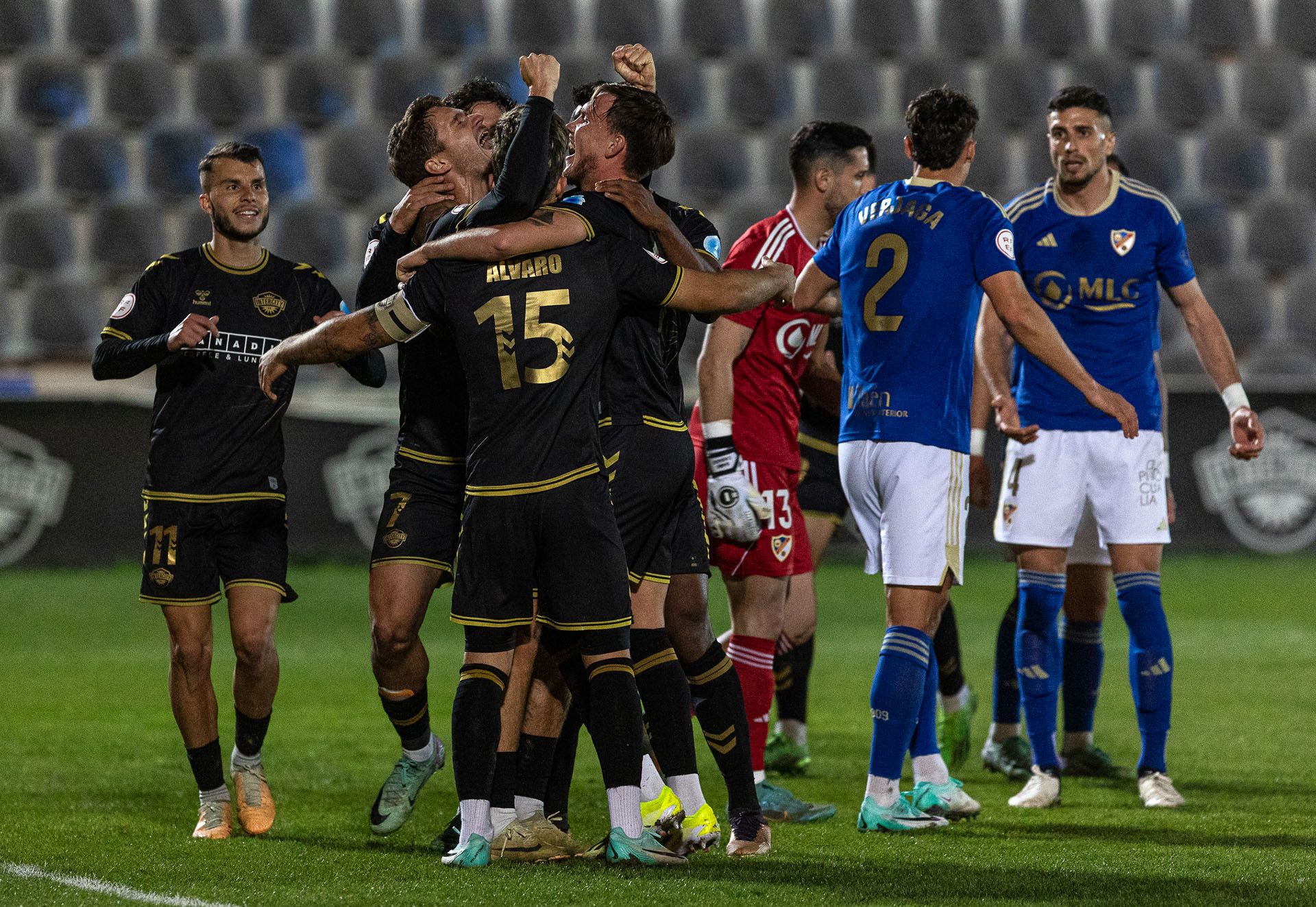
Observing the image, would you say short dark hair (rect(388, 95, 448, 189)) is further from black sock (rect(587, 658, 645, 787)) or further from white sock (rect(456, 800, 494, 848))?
white sock (rect(456, 800, 494, 848))

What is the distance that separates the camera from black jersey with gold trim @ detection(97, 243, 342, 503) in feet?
15.5

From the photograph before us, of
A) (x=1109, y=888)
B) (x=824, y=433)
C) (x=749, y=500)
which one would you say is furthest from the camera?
(x=824, y=433)

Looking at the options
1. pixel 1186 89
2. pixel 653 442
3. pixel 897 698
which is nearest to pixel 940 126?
pixel 653 442

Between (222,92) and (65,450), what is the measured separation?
497 cm

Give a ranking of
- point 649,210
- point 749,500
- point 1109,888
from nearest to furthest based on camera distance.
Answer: point 1109,888, point 649,210, point 749,500

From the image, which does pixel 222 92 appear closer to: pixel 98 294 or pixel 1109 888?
pixel 98 294

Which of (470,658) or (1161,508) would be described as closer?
(470,658)

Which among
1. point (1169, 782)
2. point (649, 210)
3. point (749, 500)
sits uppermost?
point (649, 210)

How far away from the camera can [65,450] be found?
1105cm

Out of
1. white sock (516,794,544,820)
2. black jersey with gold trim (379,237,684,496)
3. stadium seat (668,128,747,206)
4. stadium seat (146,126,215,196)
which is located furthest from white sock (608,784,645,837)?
stadium seat (146,126,215,196)

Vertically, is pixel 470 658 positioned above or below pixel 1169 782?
above

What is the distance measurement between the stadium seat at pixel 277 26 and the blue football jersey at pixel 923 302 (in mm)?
11504

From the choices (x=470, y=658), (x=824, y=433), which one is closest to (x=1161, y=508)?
(x=824, y=433)

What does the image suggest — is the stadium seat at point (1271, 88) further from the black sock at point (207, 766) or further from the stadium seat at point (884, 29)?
the black sock at point (207, 766)
